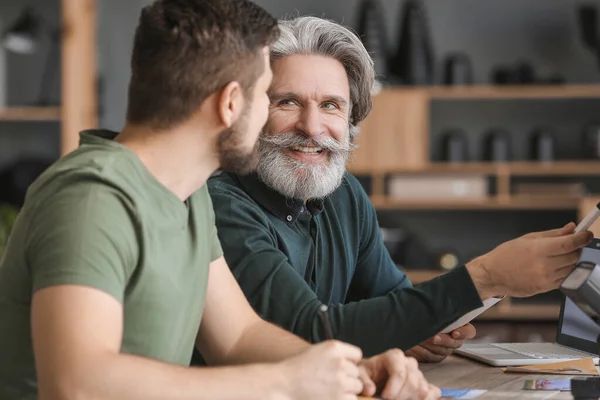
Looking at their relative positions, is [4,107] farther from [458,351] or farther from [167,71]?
[167,71]

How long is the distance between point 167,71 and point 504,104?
4.99 m

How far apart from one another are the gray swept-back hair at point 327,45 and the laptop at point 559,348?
0.63 m

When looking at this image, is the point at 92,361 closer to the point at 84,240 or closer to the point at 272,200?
the point at 84,240

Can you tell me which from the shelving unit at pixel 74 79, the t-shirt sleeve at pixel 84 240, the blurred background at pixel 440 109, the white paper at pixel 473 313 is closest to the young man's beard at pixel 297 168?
the white paper at pixel 473 313

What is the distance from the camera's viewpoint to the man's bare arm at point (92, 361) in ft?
3.76

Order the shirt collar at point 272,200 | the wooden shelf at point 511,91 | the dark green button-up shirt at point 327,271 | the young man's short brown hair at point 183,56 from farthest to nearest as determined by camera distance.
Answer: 1. the wooden shelf at point 511,91
2. the shirt collar at point 272,200
3. the dark green button-up shirt at point 327,271
4. the young man's short brown hair at point 183,56

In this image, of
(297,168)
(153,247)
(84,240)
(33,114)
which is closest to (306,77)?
(297,168)

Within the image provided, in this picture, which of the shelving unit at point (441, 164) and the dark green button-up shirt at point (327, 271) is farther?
the shelving unit at point (441, 164)

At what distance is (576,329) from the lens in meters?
1.98

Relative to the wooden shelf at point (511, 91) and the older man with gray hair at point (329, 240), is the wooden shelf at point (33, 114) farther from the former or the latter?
the older man with gray hair at point (329, 240)

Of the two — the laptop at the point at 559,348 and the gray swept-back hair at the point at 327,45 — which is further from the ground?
the gray swept-back hair at the point at 327,45

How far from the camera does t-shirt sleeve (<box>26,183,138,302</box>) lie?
1.17 m

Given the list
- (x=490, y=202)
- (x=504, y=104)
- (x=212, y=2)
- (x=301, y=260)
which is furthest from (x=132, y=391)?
(x=504, y=104)

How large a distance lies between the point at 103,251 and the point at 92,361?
0.13 meters
